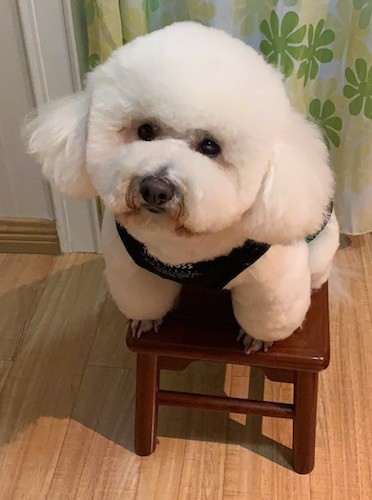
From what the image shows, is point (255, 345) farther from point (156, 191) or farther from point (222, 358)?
point (156, 191)

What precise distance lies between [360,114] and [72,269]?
79 centimetres

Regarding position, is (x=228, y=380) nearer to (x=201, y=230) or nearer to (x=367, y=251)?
(x=367, y=251)

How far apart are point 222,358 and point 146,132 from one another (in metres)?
0.45

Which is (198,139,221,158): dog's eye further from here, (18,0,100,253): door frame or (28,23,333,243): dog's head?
(18,0,100,253): door frame

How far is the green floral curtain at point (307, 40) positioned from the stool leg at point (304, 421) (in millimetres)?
579

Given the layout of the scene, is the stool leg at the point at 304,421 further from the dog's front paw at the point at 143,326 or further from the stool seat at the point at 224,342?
the dog's front paw at the point at 143,326

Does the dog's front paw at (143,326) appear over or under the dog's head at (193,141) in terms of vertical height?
under

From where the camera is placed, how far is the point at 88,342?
1513mm

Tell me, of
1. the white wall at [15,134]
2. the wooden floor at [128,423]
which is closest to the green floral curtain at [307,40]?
the white wall at [15,134]

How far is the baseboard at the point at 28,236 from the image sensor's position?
1.69 m

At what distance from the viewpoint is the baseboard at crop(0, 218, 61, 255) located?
5.54ft

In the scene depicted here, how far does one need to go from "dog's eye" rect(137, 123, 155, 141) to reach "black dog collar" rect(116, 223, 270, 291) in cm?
21

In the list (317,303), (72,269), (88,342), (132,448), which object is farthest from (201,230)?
(72,269)

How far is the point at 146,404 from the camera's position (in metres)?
1.24
